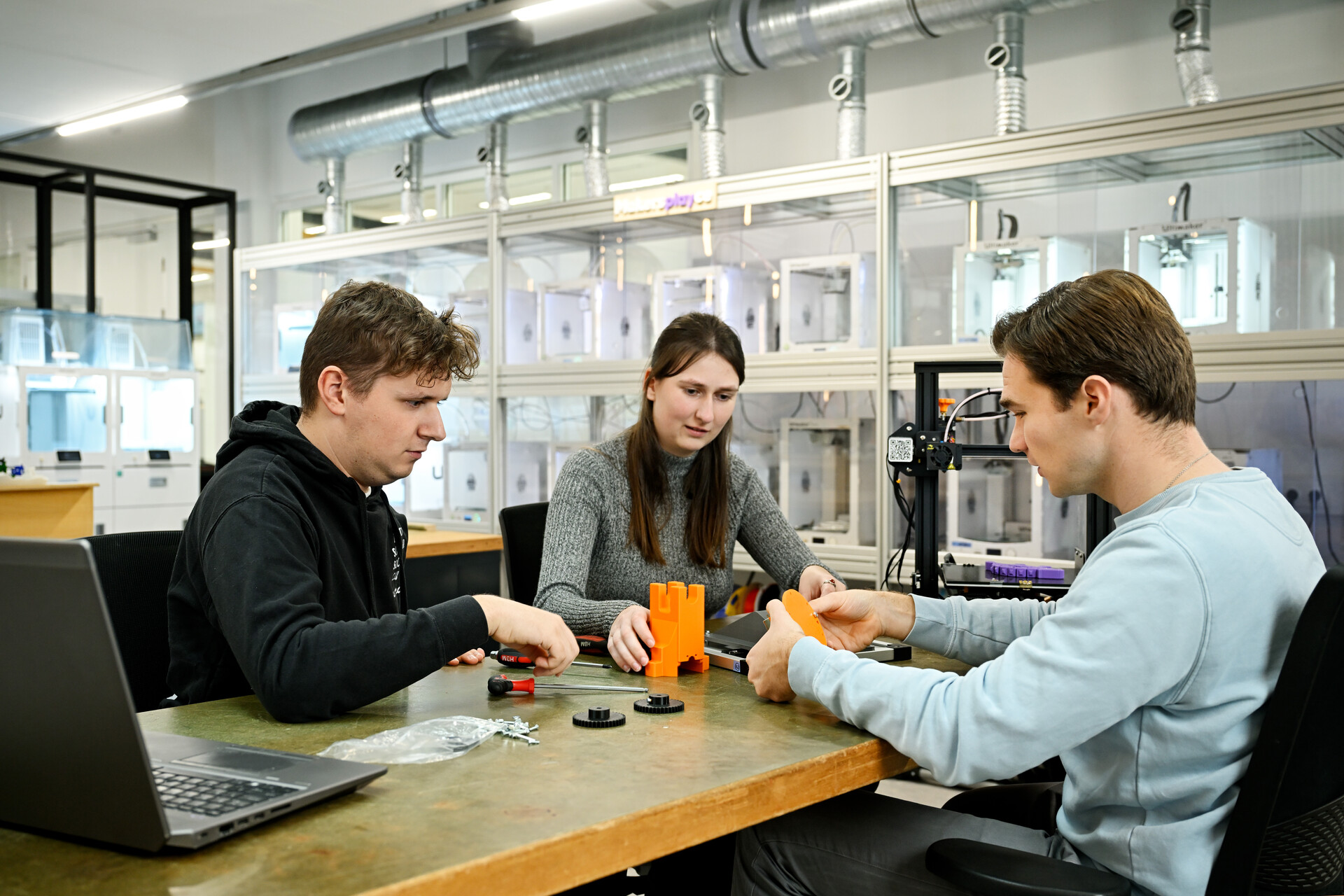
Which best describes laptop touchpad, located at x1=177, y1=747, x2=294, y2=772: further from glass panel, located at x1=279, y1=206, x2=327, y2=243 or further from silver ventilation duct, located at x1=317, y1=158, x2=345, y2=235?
glass panel, located at x1=279, y1=206, x2=327, y2=243

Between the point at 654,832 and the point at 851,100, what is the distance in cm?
352

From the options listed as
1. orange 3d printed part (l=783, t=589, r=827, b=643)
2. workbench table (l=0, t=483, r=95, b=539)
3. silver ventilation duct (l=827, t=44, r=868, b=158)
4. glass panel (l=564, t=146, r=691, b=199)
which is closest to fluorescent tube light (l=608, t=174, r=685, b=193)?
glass panel (l=564, t=146, r=691, b=199)

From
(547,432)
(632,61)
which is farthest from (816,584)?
(632,61)

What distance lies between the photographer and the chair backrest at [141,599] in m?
1.70

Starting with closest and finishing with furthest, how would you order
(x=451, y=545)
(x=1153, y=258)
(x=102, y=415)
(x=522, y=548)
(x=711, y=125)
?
1. (x=522, y=548)
2. (x=1153, y=258)
3. (x=451, y=545)
4. (x=711, y=125)
5. (x=102, y=415)

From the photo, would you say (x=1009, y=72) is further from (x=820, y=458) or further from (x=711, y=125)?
(x=820, y=458)

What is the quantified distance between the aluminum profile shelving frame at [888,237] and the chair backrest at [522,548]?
3.46 ft

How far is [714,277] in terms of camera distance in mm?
4102

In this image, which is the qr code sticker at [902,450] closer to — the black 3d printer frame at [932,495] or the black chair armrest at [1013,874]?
the black 3d printer frame at [932,495]

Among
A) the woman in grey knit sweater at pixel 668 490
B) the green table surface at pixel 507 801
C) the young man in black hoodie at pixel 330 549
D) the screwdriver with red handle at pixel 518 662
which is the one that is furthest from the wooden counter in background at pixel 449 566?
the green table surface at pixel 507 801

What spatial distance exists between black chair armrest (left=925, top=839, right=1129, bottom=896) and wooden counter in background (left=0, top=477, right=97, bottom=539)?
5.07 m

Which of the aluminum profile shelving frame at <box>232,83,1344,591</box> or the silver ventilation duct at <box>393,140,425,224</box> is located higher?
A: the silver ventilation duct at <box>393,140,425,224</box>

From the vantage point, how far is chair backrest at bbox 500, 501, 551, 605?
256cm

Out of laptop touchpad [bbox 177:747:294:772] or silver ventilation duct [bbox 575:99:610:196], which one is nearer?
laptop touchpad [bbox 177:747:294:772]
